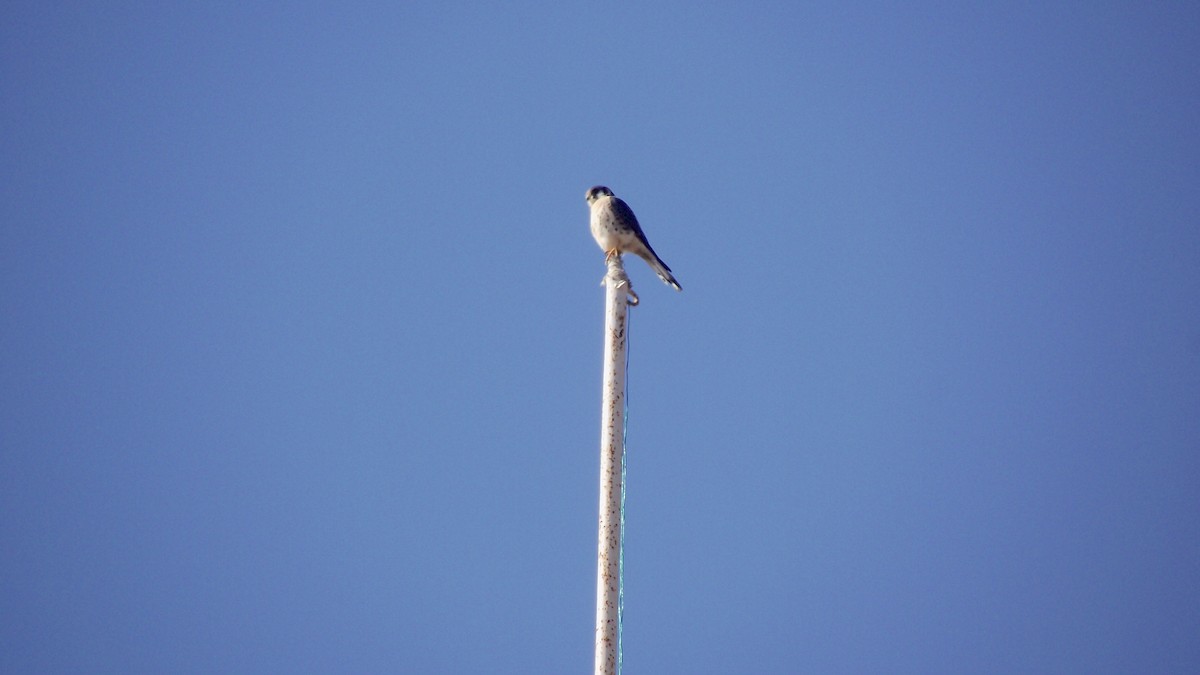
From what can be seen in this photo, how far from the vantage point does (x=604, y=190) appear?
10406mm

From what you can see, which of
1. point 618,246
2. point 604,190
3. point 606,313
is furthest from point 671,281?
point 606,313

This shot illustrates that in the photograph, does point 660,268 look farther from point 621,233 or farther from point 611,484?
point 611,484

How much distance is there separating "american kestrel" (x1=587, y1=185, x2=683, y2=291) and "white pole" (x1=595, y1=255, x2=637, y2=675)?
3.66 meters

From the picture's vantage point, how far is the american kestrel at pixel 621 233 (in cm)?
918

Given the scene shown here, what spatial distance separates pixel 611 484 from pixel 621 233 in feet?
13.6

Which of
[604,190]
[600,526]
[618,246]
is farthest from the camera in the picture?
[604,190]

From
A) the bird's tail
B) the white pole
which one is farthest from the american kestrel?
the white pole

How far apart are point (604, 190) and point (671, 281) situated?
1476 mm

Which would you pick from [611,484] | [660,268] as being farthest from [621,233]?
[611,484]

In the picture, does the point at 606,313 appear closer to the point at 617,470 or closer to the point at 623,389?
the point at 623,389

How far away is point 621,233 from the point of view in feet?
30.1

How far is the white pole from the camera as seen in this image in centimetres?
523

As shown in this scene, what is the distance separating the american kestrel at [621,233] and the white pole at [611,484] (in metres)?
3.66

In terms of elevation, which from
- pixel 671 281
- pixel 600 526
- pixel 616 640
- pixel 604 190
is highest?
pixel 604 190
